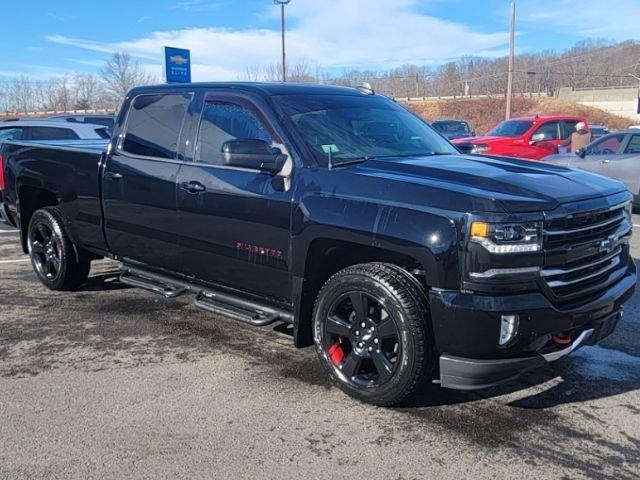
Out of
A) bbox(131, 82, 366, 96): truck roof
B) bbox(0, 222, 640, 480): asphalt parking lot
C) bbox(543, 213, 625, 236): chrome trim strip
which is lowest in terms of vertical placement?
bbox(0, 222, 640, 480): asphalt parking lot

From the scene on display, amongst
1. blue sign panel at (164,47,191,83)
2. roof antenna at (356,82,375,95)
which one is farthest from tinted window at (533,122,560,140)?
A: roof antenna at (356,82,375,95)

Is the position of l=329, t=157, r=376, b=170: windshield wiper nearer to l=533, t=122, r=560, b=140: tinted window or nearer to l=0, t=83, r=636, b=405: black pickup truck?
l=0, t=83, r=636, b=405: black pickup truck

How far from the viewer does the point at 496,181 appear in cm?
352

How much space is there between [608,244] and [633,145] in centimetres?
956

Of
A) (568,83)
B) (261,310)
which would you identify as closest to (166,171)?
(261,310)

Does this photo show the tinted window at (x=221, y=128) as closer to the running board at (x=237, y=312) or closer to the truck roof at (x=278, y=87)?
the truck roof at (x=278, y=87)

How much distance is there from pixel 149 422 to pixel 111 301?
9.15 ft

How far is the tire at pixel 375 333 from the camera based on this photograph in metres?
3.46

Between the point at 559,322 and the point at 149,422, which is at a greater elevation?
the point at 559,322

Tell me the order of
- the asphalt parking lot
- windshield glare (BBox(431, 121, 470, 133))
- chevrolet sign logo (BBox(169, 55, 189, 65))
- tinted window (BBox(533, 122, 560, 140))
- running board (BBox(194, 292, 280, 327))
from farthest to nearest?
windshield glare (BBox(431, 121, 470, 133))
chevrolet sign logo (BBox(169, 55, 189, 65))
tinted window (BBox(533, 122, 560, 140))
running board (BBox(194, 292, 280, 327))
the asphalt parking lot

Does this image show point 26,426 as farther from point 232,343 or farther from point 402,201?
point 402,201

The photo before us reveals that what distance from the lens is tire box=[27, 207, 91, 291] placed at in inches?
244

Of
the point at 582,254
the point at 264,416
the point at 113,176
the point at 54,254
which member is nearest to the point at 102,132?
the point at 54,254

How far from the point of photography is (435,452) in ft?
10.7
